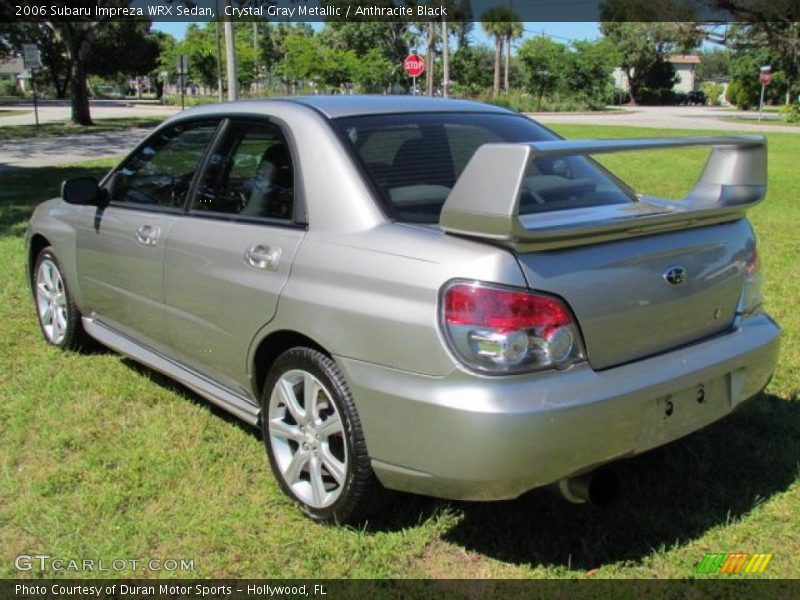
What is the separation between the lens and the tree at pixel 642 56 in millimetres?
72500

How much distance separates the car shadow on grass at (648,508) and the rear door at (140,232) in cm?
182

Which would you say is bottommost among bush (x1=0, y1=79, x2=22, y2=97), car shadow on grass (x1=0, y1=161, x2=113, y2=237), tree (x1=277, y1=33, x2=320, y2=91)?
car shadow on grass (x1=0, y1=161, x2=113, y2=237)

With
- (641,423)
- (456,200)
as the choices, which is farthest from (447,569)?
(456,200)

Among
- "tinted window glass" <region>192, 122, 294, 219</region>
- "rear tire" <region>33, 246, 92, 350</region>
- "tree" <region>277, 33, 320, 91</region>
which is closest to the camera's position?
"tinted window glass" <region>192, 122, 294, 219</region>

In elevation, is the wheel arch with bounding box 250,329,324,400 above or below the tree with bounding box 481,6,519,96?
below

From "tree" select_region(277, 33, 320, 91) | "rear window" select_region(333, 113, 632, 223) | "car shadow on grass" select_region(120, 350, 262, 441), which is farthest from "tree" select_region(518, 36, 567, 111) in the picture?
"rear window" select_region(333, 113, 632, 223)

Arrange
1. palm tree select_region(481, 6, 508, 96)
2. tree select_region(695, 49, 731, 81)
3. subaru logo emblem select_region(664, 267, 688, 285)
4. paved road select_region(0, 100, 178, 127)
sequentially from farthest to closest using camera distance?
→ tree select_region(695, 49, 731, 81) → palm tree select_region(481, 6, 508, 96) → paved road select_region(0, 100, 178, 127) → subaru logo emblem select_region(664, 267, 688, 285)

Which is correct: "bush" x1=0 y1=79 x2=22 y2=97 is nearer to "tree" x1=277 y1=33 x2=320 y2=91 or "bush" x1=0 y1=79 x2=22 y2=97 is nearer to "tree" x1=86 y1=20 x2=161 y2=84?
"tree" x1=86 y1=20 x2=161 y2=84

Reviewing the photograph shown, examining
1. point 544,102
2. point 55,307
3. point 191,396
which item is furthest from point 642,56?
point 191,396

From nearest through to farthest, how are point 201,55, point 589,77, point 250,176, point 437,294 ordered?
point 437,294
point 250,176
point 201,55
point 589,77

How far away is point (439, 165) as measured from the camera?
3283 mm

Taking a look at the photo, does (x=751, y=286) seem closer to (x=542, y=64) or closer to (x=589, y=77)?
(x=542, y=64)

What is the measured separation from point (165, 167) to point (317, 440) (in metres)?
1.87

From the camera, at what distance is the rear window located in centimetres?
300
